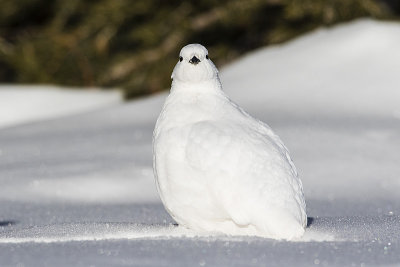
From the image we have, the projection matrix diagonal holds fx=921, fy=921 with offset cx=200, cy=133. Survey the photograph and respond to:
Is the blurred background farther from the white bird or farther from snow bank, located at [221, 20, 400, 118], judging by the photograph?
the white bird

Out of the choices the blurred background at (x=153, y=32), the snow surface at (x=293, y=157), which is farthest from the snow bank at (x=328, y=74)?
the blurred background at (x=153, y=32)

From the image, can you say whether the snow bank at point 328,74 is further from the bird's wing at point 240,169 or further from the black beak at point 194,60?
the bird's wing at point 240,169

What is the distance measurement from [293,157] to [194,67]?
9.13 ft

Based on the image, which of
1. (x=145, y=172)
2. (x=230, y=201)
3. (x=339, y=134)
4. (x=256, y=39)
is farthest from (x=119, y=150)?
(x=256, y=39)

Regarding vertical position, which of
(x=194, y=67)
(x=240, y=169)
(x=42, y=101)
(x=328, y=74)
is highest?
(x=194, y=67)

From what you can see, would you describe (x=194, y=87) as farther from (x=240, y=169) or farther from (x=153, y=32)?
(x=153, y=32)

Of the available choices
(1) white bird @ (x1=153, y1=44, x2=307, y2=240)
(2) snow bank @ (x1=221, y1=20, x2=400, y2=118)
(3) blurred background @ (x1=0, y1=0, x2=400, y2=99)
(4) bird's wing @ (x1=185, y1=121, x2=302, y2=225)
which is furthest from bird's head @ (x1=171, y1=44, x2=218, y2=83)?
(3) blurred background @ (x1=0, y1=0, x2=400, y2=99)

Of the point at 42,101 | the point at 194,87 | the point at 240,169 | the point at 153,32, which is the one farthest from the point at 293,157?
the point at 42,101

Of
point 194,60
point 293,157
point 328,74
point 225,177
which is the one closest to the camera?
point 225,177

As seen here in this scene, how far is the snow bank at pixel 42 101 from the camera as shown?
36.7 ft

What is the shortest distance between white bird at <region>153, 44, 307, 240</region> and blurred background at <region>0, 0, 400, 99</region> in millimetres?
6600

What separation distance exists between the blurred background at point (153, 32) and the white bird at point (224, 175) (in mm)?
→ 6600

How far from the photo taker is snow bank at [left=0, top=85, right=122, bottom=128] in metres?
11.2

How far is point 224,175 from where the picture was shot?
11.3ft
